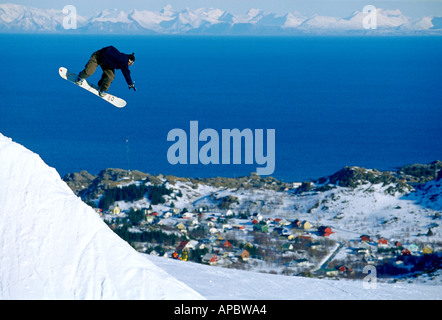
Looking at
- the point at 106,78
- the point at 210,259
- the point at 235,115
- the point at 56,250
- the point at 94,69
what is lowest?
the point at 56,250

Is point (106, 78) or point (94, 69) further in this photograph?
point (106, 78)

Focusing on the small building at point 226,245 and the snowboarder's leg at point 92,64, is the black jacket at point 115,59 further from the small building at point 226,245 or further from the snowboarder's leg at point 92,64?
the small building at point 226,245

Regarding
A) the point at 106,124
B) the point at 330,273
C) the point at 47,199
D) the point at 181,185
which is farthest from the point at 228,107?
the point at 47,199

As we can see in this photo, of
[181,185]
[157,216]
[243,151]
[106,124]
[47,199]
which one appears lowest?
[47,199]

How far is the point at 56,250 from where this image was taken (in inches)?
381

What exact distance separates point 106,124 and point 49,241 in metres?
99.5

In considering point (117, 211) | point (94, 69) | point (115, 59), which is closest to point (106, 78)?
point (94, 69)

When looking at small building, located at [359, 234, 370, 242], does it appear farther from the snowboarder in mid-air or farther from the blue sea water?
the blue sea water

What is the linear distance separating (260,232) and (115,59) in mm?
32077

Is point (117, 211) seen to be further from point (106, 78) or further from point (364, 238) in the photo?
point (106, 78)

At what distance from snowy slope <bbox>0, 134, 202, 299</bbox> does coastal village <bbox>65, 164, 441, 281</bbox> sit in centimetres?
1729

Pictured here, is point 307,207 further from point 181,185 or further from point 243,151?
point 243,151

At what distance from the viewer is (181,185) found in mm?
54781
